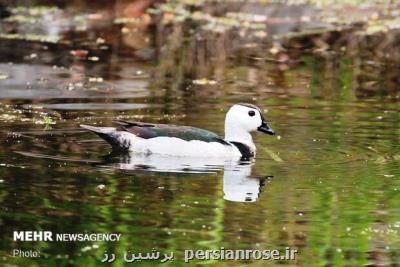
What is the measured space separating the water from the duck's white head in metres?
0.28

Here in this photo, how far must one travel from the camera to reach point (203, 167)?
12.7m

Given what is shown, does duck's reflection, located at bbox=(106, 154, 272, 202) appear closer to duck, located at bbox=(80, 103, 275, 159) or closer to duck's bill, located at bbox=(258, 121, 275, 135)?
duck, located at bbox=(80, 103, 275, 159)

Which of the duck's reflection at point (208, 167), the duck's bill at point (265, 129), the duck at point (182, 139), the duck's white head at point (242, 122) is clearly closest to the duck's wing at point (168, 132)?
the duck at point (182, 139)

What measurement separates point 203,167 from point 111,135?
1208 millimetres

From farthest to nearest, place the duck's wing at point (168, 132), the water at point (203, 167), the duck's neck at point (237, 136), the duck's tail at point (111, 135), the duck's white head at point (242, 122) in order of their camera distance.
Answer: the duck's white head at point (242, 122) < the duck's neck at point (237, 136) < the duck's tail at point (111, 135) < the duck's wing at point (168, 132) < the water at point (203, 167)

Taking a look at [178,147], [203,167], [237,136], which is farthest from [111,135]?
[237,136]

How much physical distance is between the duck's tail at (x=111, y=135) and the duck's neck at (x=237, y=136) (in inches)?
47.3

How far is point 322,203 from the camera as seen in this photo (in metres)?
11.0

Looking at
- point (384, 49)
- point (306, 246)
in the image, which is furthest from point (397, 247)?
point (384, 49)

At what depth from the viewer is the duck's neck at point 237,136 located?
44.5 ft

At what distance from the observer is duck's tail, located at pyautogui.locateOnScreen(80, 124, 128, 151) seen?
522 inches

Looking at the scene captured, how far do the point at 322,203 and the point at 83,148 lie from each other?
3.44 m

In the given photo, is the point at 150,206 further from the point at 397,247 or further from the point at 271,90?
the point at 271,90

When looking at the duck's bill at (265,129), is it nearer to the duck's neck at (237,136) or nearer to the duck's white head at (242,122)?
the duck's white head at (242,122)
